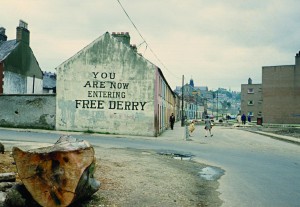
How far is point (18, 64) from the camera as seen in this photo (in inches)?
1409

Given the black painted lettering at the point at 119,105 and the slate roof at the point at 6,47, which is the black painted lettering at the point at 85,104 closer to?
the black painted lettering at the point at 119,105

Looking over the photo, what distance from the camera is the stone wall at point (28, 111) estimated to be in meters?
25.9

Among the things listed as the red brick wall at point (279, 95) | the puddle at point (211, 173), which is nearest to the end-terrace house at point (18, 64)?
the puddle at point (211, 173)

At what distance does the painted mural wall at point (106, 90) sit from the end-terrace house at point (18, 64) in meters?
11.0

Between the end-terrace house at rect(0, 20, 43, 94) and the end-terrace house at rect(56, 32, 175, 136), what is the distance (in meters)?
11.0

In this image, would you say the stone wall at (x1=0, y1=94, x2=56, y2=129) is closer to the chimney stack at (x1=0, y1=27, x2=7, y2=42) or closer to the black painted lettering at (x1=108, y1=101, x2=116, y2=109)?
the black painted lettering at (x1=108, y1=101, x2=116, y2=109)

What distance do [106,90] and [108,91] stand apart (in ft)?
Result: 0.66

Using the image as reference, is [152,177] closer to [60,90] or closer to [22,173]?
[22,173]

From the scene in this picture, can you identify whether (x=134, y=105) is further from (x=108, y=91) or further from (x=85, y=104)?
(x=85, y=104)

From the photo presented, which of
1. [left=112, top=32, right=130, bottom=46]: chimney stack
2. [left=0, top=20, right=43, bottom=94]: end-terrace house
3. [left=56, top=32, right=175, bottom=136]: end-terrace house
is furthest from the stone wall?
[left=112, top=32, right=130, bottom=46]: chimney stack

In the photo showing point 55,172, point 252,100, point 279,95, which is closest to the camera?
point 55,172

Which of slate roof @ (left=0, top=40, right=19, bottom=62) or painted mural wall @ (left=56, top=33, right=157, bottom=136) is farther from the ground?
slate roof @ (left=0, top=40, right=19, bottom=62)

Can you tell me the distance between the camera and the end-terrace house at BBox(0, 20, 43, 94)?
Answer: 33.5 metres

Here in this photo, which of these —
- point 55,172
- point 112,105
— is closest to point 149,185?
point 55,172
